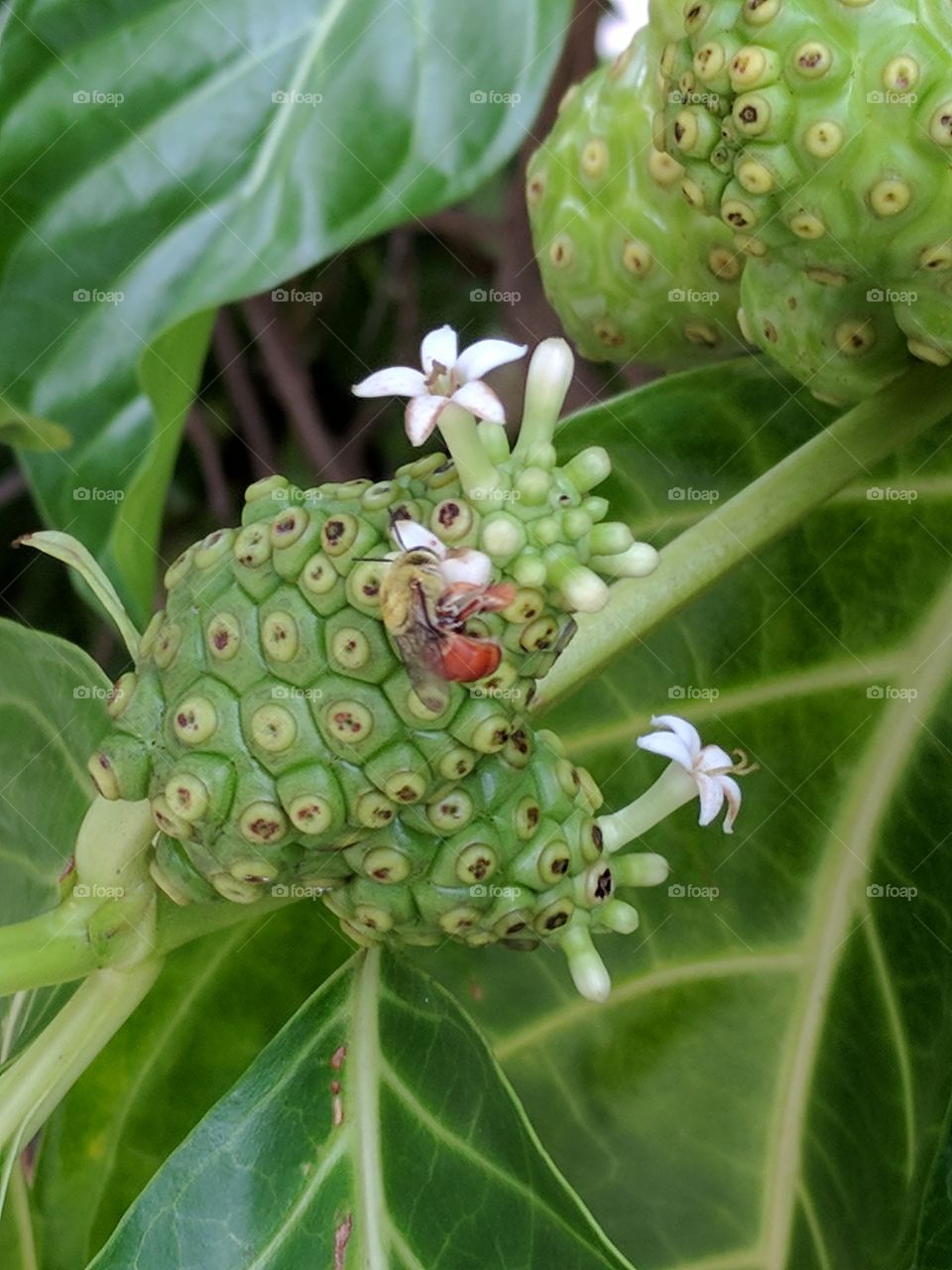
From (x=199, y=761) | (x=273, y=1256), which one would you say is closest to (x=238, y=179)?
(x=199, y=761)

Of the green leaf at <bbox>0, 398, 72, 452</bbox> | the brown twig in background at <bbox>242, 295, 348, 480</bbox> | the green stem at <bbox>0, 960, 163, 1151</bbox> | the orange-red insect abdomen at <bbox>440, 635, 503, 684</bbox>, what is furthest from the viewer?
the brown twig in background at <bbox>242, 295, 348, 480</bbox>

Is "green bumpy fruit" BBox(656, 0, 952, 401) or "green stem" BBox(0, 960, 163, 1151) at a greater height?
"green bumpy fruit" BBox(656, 0, 952, 401)

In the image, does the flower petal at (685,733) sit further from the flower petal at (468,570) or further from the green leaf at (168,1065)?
the green leaf at (168,1065)

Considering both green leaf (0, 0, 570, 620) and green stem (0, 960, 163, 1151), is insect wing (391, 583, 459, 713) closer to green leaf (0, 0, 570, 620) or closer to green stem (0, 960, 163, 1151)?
green stem (0, 960, 163, 1151)

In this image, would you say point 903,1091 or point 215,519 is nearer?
point 903,1091

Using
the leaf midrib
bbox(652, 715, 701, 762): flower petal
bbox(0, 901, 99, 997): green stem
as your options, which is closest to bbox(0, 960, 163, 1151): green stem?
bbox(0, 901, 99, 997): green stem

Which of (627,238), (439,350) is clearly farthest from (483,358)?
(627,238)

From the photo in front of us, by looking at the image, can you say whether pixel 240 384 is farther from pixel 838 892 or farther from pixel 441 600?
pixel 441 600

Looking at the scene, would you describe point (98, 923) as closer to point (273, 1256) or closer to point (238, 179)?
point (273, 1256)
